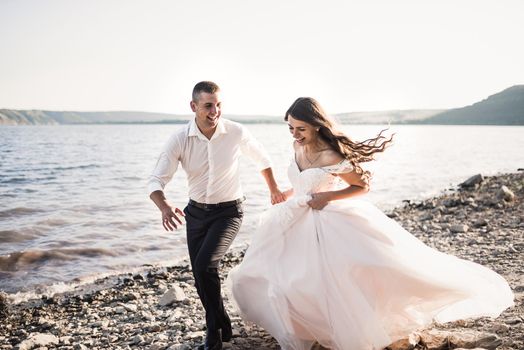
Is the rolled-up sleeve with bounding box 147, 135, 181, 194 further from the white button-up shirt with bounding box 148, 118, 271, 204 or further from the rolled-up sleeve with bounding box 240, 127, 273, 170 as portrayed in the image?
the rolled-up sleeve with bounding box 240, 127, 273, 170

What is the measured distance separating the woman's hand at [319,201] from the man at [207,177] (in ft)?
3.97

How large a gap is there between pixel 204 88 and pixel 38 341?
14.1ft

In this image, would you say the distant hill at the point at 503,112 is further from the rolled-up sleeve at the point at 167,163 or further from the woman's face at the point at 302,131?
the rolled-up sleeve at the point at 167,163

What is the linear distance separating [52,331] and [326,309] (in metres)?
4.95

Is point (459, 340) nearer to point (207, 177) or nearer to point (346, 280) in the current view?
point (346, 280)

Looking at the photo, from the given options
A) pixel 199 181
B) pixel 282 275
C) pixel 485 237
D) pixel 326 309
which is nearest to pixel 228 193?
pixel 199 181

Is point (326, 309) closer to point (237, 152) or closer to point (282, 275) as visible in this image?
point (282, 275)

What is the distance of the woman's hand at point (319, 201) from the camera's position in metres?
5.17

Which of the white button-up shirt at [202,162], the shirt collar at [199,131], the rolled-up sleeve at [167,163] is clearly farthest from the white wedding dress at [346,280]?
the rolled-up sleeve at [167,163]

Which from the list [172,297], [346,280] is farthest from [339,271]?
[172,297]

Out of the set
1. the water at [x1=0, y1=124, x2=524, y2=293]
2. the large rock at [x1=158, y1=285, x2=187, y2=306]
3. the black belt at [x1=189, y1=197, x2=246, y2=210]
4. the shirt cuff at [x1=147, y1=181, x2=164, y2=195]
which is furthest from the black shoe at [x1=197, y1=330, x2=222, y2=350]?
the large rock at [x1=158, y1=285, x2=187, y2=306]

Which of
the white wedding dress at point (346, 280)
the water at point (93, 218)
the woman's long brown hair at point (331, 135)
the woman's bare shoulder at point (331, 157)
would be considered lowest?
the water at point (93, 218)

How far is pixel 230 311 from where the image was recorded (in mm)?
7508

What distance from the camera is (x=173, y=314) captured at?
7602 mm
